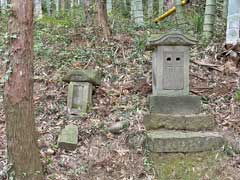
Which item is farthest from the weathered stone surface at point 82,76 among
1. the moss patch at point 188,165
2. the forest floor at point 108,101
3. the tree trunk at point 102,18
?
the tree trunk at point 102,18

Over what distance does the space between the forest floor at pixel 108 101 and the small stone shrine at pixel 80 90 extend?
0.13 metres

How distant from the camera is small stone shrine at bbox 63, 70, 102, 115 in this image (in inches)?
211

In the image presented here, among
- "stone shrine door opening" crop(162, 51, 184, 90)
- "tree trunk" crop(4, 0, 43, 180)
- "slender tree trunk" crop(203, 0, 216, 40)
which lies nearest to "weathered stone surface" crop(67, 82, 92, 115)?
"stone shrine door opening" crop(162, 51, 184, 90)

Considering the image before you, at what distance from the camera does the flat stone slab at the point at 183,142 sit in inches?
182

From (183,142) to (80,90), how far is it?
1.63 metres

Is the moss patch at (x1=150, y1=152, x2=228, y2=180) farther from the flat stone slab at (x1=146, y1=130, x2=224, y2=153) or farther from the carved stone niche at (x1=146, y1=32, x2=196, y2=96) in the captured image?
the carved stone niche at (x1=146, y1=32, x2=196, y2=96)

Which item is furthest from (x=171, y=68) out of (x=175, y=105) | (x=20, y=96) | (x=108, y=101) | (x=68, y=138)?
(x=20, y=96)

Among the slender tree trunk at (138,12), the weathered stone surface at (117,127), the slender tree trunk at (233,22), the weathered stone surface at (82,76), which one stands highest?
the slender tree trunk at (138,12)

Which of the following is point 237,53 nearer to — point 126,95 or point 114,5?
point 126,95

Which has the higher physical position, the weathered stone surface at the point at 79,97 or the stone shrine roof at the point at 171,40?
the stone shrine roof at the point at 171,40

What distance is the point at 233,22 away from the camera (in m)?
6.33

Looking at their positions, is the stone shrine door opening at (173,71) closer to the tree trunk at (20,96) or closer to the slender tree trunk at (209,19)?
the tree trunk at (20,96)

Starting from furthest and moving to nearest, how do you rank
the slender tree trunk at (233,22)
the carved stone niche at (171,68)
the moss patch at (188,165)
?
the slender tree trunk at (233,22)
the carved stone niche at (171,68)
the moss patch at (188,165)

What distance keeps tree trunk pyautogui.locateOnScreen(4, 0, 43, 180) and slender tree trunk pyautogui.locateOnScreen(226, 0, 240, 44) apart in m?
3.74
